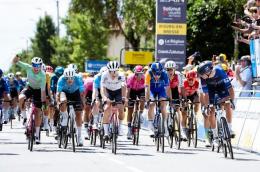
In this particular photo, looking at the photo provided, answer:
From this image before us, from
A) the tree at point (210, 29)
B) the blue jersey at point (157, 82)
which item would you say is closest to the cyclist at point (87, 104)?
the blue jersey at point (157, 82)

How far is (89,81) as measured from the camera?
22609 millimetres

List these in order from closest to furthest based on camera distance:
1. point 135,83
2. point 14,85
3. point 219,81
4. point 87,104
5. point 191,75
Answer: point 219,81, point 191,75, point 135,83, point 87,104, point 14,85

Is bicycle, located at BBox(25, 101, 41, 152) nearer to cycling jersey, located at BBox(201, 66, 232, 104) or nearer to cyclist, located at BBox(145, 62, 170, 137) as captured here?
cyclist, located at BBox(145, 62, 170, 137)

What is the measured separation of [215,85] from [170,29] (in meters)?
16.7

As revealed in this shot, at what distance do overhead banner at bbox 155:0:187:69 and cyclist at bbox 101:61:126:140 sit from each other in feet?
47.5

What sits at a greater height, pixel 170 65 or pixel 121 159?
pixel 170 65

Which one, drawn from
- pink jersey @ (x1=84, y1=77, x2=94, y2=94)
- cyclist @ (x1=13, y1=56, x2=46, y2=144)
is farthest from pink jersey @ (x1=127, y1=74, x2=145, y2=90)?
cyclist @ (x1=13, y1=56, x2=46, y2=144)

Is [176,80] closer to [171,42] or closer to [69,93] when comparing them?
[69,93]

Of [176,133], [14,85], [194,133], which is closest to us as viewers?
[176,133]

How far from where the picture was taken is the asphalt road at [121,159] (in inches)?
534

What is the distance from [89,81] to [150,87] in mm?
4557

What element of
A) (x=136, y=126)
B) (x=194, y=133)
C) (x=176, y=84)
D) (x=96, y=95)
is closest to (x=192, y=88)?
(x=176, y=84)

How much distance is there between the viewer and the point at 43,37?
12581cm

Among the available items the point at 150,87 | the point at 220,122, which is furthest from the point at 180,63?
the point at 220,122
